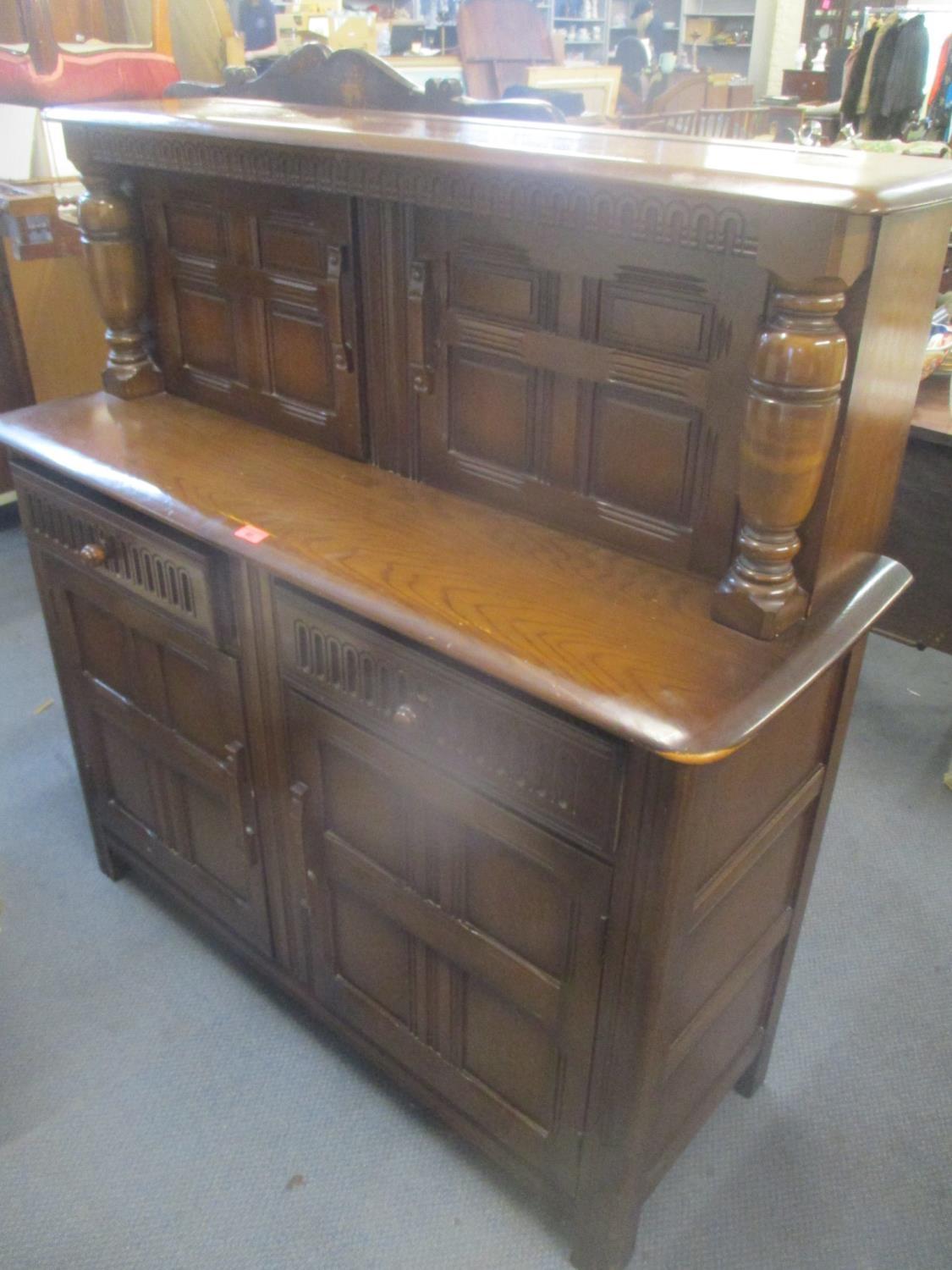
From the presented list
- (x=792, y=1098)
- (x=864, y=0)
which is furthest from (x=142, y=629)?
(x=864, y=0)

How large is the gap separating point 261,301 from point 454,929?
0.95m

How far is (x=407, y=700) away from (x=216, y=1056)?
88 centimetres

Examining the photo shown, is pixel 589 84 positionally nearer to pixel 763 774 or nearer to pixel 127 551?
pixel 127 551

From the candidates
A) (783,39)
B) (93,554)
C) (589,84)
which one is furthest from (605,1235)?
(783,39)

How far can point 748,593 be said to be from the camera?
104 centimetres

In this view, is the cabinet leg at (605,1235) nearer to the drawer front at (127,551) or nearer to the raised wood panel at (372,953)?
the raised wood panel at (372,953)

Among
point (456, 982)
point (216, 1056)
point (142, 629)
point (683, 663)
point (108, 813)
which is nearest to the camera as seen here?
point (683, 663)

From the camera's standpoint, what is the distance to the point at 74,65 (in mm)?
2264

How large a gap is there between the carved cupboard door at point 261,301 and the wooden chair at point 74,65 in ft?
3.12

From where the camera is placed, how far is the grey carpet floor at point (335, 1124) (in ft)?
4.61

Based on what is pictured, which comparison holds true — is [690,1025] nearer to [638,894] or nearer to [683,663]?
[638,894]

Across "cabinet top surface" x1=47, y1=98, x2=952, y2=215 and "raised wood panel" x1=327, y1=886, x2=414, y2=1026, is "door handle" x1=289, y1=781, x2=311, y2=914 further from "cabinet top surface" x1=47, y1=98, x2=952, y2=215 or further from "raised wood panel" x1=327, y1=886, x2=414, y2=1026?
"cabinet top surface" x1=47, y1=98, x2=952, y2=215

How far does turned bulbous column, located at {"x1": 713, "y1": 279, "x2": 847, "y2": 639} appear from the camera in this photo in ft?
2.93

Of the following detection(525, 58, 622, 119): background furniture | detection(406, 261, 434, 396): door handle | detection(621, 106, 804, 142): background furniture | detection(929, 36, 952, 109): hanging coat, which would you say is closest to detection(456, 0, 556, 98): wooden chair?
detection(525, 58, 622, 119): background furniture
